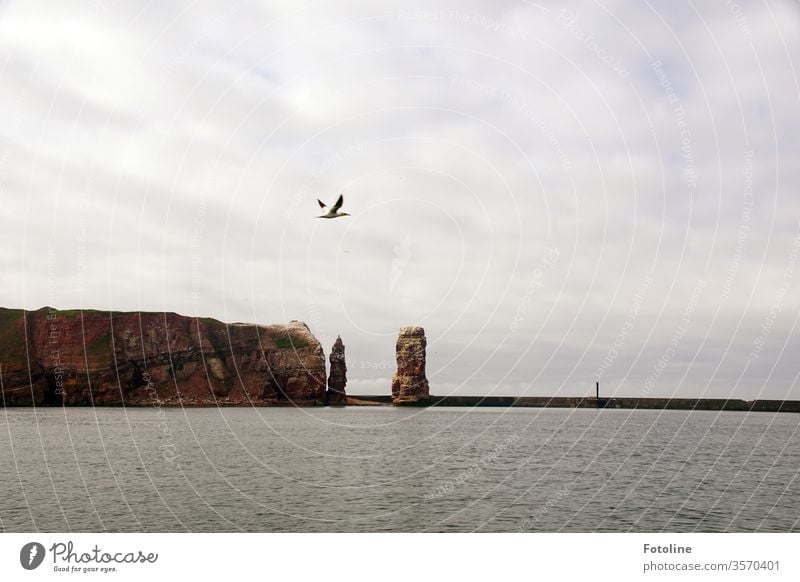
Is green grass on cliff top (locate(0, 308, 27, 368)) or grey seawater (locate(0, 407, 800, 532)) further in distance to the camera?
green grass on cliff top (locate(0, 308, 27, 368))

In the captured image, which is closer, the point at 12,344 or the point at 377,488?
the point at 377,488

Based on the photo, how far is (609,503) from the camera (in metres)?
43.0

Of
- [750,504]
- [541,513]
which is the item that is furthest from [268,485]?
[750,504]

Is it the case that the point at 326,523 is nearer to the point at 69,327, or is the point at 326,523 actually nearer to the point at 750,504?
the point at 750,504

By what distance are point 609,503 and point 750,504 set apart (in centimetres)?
961

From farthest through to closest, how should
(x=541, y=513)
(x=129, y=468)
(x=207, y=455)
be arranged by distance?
1. (x=207, y=455)
2. (x=129, y=468)
3. (x=541, y=513)

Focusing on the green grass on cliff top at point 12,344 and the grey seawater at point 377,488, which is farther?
the green grass on cliff top at point 12,344

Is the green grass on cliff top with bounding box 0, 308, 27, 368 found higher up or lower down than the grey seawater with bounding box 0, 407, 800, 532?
higher up

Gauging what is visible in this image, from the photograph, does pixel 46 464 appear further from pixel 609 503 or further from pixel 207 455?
pixel 609 503

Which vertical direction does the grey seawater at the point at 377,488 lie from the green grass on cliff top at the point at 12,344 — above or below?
below

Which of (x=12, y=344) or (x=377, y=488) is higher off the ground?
(x=12, y=344)
